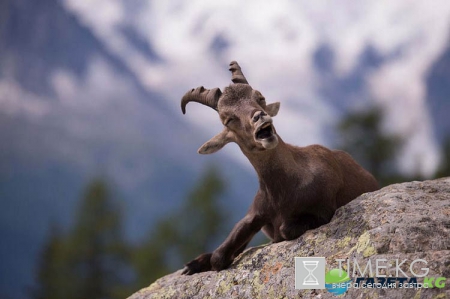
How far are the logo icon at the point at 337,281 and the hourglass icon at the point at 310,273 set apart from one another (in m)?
0.17

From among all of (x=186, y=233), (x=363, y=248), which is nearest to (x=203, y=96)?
(x=363, y=248)

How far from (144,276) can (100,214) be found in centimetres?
491

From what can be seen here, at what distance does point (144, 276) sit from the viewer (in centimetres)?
2934

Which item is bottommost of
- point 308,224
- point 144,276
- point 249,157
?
point 308,224

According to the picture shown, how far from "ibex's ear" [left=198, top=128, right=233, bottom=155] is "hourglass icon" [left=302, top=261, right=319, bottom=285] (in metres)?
2.47

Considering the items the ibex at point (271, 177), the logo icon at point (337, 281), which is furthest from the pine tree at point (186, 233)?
the logo icon at point (337, 281)

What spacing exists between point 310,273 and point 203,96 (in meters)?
3.54

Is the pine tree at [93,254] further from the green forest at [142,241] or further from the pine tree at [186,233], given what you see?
the pine tree at [186,233]

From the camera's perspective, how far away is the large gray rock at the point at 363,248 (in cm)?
564

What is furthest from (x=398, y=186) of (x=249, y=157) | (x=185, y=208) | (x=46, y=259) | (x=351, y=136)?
(x=46, y=259)

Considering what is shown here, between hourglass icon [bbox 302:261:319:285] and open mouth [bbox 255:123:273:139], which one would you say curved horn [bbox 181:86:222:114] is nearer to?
open mouth [bbox 255:123:273:139]

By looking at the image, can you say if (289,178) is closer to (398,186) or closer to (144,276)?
(398,186)

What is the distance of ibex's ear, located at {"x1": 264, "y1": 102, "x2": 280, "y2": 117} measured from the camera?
8781 mm

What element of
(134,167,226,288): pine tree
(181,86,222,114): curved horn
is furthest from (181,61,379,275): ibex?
(134,167,226,288): pine tree
